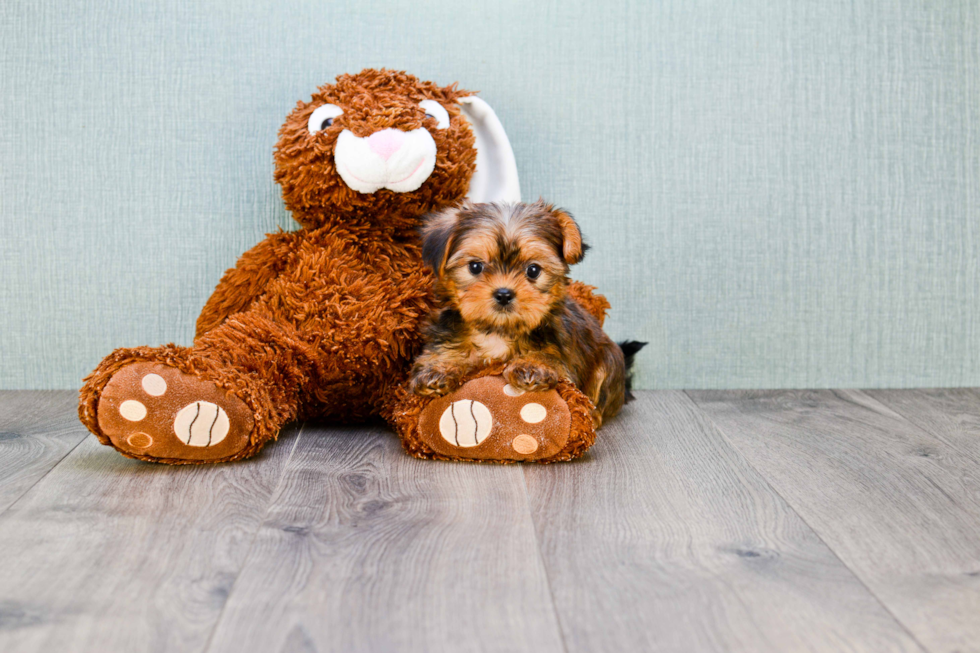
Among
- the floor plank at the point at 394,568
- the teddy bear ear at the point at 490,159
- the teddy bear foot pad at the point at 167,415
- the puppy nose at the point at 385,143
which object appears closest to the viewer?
the floor plank at the point at 394,568

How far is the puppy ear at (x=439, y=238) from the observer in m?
1.71

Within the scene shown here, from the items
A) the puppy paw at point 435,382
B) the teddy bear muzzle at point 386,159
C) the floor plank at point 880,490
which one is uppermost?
the teddy bear muzzle at point 386,159

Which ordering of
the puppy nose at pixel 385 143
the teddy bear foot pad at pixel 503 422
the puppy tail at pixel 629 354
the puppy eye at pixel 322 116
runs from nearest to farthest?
the teddy bear foot pad at pixel 503 422 → the puppy nose at pixel 385 143 → the puppy eye at pixel 322 116 → the puppy tail at pixel 629 354

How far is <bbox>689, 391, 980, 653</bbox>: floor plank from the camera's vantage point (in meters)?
1.14

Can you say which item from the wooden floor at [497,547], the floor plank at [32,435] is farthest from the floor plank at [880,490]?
the floor plank at [32,435]

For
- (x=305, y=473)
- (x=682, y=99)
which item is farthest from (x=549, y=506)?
(x=682, y=99)

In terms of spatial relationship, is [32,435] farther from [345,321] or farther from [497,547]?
[497,547]

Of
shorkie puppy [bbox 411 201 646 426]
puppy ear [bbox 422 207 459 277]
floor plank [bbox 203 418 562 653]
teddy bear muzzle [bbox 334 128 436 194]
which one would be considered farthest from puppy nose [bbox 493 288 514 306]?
teddy bear muzzle [bbox 334 128 436 194]

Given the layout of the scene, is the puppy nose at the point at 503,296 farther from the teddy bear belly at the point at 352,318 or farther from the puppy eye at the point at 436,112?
the puppy eye at the point at 436,112

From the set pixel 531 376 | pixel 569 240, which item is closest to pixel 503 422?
pixel 531 376

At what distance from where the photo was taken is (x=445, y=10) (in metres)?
2.37

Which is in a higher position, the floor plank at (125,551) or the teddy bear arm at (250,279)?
the teddy bear arm at (250,279)

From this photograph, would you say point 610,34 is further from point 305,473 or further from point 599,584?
point 599,584

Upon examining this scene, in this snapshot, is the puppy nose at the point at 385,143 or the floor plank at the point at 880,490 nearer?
the floor plank at the point at 880,490
